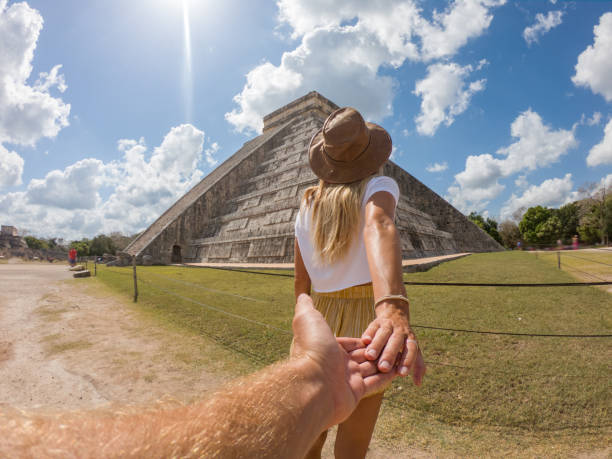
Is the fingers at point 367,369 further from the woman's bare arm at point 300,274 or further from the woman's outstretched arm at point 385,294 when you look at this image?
the woman's bare arm at point 300,274

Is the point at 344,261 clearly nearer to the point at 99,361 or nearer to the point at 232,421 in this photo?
the point at 232,421

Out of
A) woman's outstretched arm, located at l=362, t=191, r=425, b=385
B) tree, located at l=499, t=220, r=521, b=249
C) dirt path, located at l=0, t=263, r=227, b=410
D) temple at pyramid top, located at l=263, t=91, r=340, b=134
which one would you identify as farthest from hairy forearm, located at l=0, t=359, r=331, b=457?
tree, located at l=499, t=220, r=521, b=249

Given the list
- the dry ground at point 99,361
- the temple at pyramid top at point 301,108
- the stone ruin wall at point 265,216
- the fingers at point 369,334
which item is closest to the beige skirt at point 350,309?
the fingers at point 369,334

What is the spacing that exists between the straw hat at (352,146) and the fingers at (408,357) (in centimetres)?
80

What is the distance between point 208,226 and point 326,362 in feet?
52.8

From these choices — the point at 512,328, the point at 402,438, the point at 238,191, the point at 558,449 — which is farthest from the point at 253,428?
the point at 238,191

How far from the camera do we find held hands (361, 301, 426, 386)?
875mm

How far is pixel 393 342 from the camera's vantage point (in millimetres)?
906

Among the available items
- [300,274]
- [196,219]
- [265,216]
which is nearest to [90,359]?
[300,274]

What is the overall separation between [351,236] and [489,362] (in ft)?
9.07

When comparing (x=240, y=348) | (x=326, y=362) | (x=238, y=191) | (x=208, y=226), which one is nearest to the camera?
(x=326, y=362)

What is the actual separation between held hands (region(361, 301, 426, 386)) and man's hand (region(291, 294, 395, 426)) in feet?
0.10

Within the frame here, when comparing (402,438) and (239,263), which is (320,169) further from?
(239,263)

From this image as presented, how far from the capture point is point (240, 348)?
3.88 metres
